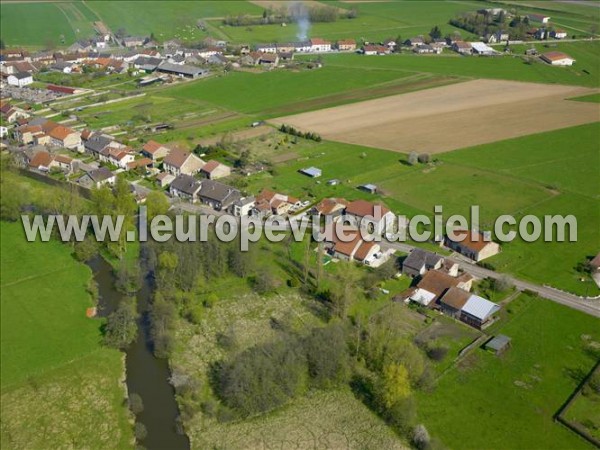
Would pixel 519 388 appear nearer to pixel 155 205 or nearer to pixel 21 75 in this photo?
pixel 155 205

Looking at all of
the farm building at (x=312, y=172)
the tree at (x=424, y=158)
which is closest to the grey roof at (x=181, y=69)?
the farm building at (x=312, y=172)

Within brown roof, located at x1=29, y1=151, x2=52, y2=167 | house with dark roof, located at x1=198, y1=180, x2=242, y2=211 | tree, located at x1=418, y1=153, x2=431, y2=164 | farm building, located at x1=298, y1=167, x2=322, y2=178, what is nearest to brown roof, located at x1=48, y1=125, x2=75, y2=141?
brown roof, located at x1=29, y1=151, x2=52, y2=167

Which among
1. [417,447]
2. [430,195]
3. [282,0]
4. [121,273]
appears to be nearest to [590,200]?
[430,195]

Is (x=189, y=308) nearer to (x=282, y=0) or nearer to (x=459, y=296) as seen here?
(x=459, y=296)

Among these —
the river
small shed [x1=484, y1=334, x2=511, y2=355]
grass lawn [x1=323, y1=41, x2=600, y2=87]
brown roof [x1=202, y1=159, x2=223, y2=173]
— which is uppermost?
grass lawn [x1=323, y1=41, x2=600, y2=87]

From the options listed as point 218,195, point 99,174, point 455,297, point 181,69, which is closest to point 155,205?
point 218,195

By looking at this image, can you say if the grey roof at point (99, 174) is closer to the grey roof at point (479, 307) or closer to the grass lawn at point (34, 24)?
the grey roof at point (479, 307)

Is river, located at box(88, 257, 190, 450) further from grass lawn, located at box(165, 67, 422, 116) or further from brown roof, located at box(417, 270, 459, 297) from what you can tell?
grass lawn, located at box(165, 67, 422, 116)
